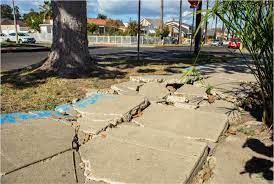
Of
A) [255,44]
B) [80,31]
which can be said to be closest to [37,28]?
[80,31]

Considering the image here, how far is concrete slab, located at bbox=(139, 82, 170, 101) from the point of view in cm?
395

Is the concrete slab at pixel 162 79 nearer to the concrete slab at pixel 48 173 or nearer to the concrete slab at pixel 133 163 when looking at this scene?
the concrete slab at pixel 133 163

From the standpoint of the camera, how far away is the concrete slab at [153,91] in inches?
156

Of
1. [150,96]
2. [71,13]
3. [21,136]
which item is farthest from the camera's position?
[71,13]

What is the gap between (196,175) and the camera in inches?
82.4

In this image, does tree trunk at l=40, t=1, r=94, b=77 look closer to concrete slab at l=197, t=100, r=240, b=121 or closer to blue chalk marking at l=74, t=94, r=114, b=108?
blue chalk marking at l=74, t=94, r=114, b=108

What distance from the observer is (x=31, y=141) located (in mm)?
2561

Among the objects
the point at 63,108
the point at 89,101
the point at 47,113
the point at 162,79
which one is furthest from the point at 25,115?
the point at 162,79

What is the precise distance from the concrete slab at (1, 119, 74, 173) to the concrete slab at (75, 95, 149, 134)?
0.22 meters

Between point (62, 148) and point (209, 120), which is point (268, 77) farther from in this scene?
point (62, 148)

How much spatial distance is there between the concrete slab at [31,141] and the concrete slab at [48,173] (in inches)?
3.2

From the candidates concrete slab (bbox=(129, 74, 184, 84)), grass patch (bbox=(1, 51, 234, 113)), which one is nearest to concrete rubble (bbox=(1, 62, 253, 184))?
grass patch (bbox=(1, 51, 234, 113))

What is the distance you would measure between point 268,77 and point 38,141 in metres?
2.21

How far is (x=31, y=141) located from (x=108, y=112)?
Result: 0.90 metres
